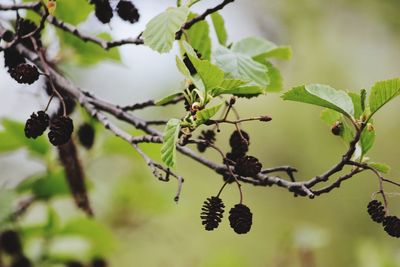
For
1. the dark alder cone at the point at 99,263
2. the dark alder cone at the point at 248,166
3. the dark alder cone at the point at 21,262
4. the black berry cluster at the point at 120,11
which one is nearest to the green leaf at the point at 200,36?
the black berry cluster at the point at 120,11

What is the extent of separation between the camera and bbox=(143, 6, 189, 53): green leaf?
116 centimetres

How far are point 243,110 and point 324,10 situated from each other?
1567 millimetres

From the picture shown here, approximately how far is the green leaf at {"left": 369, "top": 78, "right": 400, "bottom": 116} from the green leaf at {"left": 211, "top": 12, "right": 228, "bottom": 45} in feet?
1.46

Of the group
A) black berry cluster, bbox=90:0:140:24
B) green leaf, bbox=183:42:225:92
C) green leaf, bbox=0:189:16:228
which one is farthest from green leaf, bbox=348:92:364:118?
green leaf, bbox=0:189:16:228

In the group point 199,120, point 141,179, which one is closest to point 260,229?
point 141,179

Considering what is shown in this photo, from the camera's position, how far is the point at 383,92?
115cm

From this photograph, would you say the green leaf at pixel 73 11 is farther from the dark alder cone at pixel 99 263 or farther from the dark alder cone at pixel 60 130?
the dark alder cone at pixel 99 263

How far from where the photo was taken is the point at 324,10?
6.14 m

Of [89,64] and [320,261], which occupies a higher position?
[320,261]

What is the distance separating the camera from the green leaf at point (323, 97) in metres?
1.16

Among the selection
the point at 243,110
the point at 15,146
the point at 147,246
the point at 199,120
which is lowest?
the point at 199,120

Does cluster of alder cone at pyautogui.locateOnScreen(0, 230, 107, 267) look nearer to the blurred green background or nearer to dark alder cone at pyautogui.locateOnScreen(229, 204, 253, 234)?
dark alder cone at pyautogui.locateOnScreen(229, 204, 253, 234)

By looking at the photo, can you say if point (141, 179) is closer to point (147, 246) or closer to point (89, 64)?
point (89, 64)

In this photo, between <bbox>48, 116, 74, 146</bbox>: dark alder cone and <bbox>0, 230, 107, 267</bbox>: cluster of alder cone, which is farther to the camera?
<bbox>0, 230, 107, 267</bbox>: cluster of alder cone
